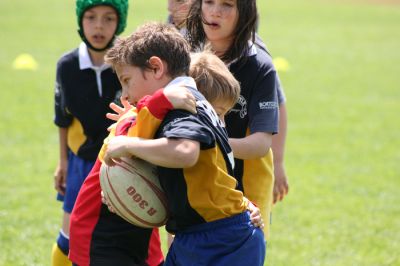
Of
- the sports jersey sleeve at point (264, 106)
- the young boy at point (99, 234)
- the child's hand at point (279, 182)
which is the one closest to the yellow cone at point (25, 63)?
the child's hand at point (279, 182)

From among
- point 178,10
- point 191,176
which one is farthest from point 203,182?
point 178,10

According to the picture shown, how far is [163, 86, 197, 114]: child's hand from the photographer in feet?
9.52

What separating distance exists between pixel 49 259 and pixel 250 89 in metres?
2.42

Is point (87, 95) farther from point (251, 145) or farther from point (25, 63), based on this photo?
point (25, 63)

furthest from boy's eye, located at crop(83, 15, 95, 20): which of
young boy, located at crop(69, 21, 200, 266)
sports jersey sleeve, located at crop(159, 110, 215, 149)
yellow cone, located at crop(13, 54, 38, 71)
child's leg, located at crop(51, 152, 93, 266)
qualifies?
yellow cone, located at crop(13, 54, 38, 71)

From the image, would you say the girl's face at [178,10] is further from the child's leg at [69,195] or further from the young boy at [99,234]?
the young boy at [99,234]

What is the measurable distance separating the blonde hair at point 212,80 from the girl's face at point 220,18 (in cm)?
78

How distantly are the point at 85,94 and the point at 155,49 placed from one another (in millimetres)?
1962

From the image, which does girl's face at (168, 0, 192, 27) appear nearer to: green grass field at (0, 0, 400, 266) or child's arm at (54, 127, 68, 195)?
child's arm at (54, 127, 68, 195)

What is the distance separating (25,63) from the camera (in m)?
17.0

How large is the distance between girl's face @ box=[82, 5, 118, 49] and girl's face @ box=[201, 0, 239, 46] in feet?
3.97

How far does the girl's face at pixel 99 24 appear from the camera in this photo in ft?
16.6

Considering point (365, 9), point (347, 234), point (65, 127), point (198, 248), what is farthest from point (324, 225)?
point (365, 9)

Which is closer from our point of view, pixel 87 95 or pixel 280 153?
pixel 280 153
